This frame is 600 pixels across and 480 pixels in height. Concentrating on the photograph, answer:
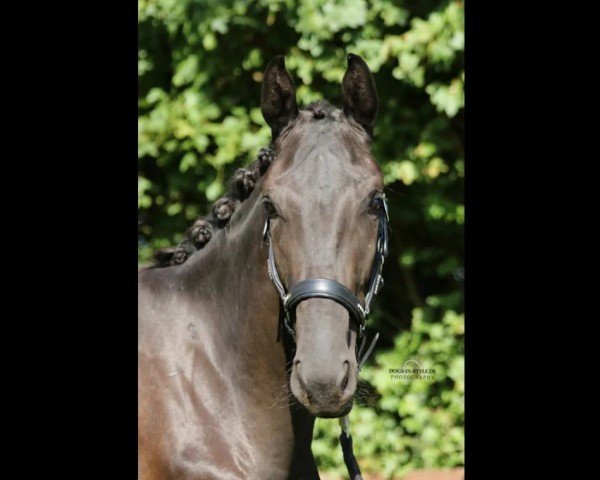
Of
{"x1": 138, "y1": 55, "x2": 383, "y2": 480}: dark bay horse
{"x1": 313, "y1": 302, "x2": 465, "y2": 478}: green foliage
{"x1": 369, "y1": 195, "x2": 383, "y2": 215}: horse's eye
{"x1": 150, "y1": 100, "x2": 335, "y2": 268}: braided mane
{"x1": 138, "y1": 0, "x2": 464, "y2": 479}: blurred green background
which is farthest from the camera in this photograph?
{"x1": 313, "y1": 302, "x2": 465, "y2": 478}: green foliage

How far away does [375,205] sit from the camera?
9.32 feet

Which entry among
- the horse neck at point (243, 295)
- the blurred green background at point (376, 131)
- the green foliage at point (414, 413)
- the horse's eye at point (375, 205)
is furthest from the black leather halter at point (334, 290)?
the green foliage at point (414, 413)

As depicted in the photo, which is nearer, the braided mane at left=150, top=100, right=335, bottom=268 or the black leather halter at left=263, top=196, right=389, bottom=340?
the black leather halter at left=263, top=196, right=389, bottom=340

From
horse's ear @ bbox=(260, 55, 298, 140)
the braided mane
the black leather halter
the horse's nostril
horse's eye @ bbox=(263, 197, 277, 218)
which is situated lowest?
the horse's nostril

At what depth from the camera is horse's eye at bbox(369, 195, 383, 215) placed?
282 cm

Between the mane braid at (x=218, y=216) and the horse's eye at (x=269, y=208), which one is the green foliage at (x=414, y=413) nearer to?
the mane braid at (x=218, y=216)

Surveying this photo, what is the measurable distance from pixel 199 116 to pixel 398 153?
4.88 feet

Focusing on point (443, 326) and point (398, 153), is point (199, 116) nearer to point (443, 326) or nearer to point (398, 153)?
point (398, 153)

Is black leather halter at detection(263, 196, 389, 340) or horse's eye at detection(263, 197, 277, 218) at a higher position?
horse's eye at detection(263, 197, 277, 218)

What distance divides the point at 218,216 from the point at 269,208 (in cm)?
52

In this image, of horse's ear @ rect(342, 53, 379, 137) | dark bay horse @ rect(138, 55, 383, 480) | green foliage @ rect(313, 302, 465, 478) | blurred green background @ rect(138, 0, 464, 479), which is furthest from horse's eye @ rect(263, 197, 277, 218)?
green foliage @ rect(313, 302, 465, 478)

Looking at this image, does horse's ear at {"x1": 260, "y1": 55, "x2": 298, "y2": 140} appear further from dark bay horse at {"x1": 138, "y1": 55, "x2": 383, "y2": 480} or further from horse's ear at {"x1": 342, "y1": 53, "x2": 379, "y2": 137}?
horse's ear at {"x1": 342, "y1": 53, "x2": 379, "y2": 137}

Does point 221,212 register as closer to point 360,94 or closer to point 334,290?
point 360,94

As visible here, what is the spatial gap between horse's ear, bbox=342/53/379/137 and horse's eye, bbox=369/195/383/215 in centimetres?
35
